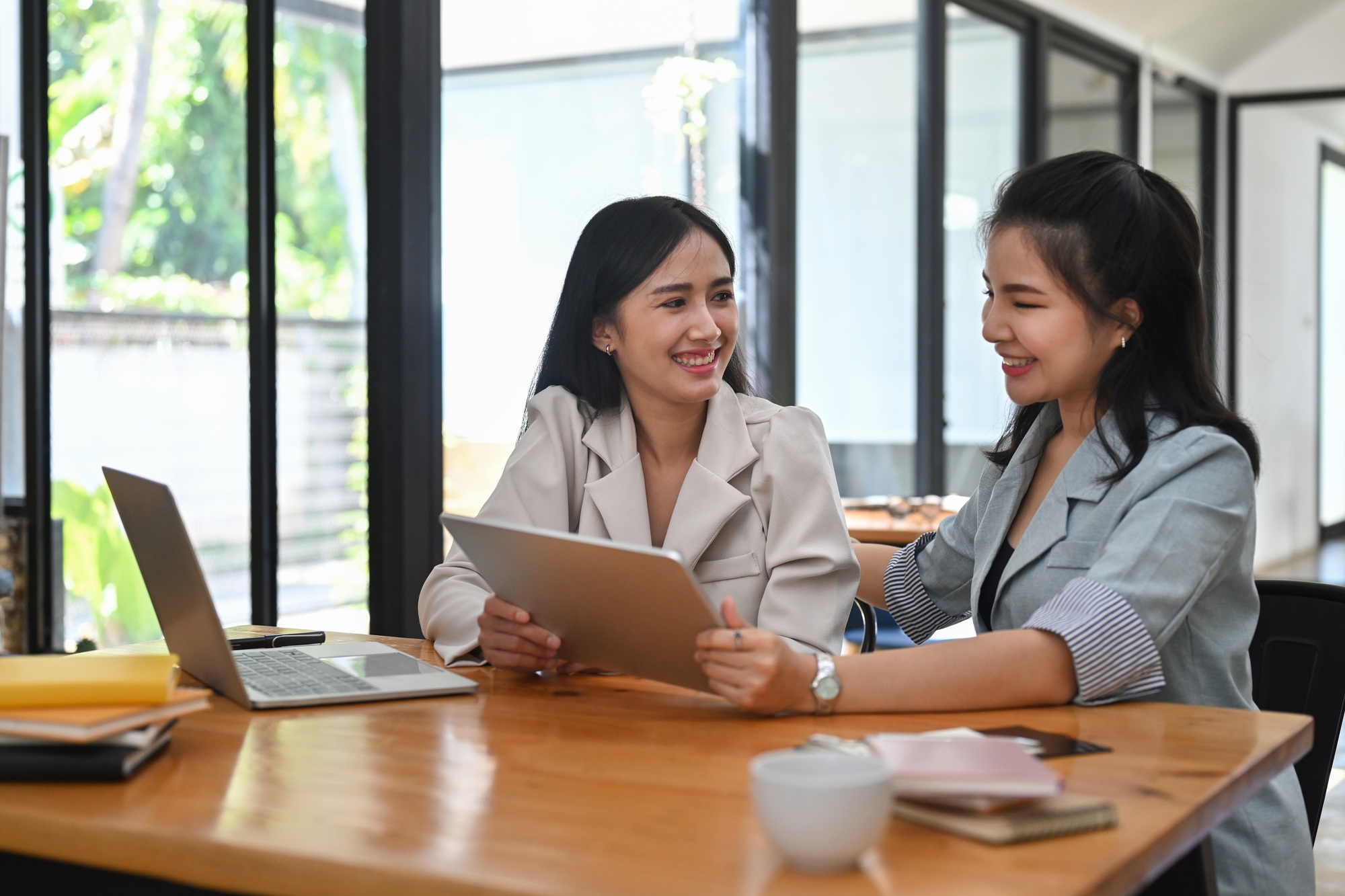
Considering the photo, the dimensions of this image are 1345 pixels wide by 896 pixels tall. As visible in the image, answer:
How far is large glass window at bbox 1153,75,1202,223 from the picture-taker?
7.09 metres

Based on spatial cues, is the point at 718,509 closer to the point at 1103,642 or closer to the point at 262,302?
the point at 1103,642

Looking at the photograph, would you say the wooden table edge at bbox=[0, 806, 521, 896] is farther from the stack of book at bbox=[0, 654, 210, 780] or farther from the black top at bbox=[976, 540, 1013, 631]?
the black top at bbox=[976, 540, 1013, 631]

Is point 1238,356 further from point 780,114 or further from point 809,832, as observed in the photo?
point 809,832

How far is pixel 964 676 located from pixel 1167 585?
0.23 metres

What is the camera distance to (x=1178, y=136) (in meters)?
7.30

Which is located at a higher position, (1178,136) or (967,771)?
(1178,136)

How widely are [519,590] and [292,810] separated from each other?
48 centimetres

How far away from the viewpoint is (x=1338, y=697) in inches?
59.1

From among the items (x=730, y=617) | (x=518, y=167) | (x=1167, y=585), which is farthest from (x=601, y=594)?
(x=518, y=167)

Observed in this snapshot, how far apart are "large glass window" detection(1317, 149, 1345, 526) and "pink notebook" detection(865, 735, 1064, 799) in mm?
9184

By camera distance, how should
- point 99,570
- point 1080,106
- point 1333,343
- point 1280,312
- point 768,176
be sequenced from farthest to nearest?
point 1333,343
point 1280,312
point 1080,106
point 768,176
point 99,570

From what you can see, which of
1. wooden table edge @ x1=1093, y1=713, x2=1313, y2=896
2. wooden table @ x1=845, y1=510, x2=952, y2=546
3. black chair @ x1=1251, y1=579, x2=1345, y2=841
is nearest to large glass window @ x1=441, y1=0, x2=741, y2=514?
wooden table @ x1=845, y1=510, x2=952, y2=546

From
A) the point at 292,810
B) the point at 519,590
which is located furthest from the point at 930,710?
the point at 292,810

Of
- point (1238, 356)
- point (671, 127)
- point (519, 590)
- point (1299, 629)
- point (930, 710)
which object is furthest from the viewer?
point (1238, 356)
